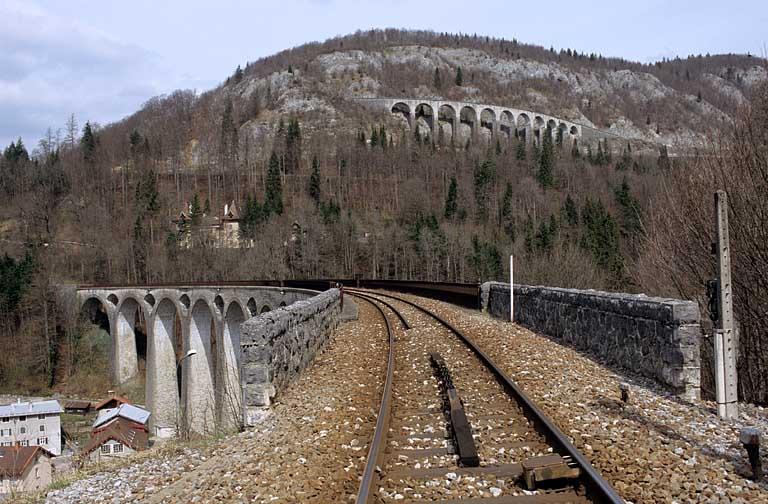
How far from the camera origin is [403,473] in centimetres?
434

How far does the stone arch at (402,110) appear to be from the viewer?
444 ft

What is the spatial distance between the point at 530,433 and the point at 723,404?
2.18 meters

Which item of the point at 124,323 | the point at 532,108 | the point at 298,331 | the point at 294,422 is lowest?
the point at 124,323

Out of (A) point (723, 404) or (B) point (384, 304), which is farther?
(B) point (384, 304)

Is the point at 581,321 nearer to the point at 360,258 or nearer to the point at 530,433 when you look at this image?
the point at 530,433

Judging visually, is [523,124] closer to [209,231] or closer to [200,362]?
[209,231]

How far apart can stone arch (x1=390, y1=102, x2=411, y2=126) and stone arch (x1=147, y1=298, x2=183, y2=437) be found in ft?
311

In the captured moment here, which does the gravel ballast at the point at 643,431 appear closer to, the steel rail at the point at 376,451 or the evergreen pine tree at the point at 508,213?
the steel rail at the point at 376,451

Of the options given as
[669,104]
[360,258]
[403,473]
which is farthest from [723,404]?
[669,104]

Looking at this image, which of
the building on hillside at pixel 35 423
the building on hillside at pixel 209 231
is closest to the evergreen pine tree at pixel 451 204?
the building on hillside at pixel 209 231

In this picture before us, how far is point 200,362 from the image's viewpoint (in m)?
43.4

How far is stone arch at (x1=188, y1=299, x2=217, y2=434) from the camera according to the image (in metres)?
40.8

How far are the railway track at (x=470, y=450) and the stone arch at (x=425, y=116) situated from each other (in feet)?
427

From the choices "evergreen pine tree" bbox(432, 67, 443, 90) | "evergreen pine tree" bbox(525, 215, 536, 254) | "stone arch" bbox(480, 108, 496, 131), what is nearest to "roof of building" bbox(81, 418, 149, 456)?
"evergreen pine tree" bbox(525, 215, 536, 254)
